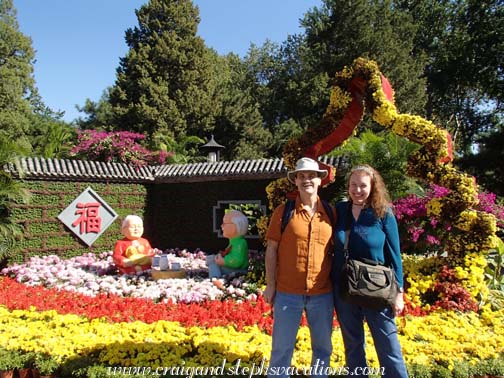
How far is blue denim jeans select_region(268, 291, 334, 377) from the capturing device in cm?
313

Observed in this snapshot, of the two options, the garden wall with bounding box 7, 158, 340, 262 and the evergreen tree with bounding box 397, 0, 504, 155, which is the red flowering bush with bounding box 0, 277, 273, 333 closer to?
the garden wall with bounding box 7, 158, 340, 262

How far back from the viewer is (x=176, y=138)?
21.4 metres

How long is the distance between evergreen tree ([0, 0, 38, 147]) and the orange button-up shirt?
2390cm

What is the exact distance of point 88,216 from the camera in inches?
431

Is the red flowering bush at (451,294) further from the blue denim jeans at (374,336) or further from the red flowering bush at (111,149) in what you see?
the red flowering bush at (111,149)

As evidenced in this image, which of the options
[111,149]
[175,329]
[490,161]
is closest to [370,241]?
[175,329]

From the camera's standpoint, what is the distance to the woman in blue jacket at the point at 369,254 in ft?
10.3

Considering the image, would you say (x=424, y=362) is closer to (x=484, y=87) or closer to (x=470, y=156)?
(x=470, y=156)

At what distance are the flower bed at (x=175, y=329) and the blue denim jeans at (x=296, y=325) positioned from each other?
66 centimetres

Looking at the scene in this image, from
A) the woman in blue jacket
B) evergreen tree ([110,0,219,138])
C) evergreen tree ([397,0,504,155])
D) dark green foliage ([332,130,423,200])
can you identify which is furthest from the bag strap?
evergreen tree ([397,0,504,155])

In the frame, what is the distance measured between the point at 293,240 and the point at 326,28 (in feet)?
72.4

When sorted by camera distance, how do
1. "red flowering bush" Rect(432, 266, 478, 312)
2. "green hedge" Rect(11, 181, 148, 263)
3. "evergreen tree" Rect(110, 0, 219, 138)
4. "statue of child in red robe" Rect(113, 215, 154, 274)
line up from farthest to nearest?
"evergreen tree" Rect(110, 0, 219, 138)
"green hedge" Rect(11, 181, 148, 263)
"statue of child in red robe" Rect(113, 215, 154, 274)
"red flowering bush" Rect(432, 266, 478, 312)

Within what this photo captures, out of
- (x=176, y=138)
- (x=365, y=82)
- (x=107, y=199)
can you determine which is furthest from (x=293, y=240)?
(x=176, y=138)

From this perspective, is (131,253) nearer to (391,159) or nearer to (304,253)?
(391,159)
